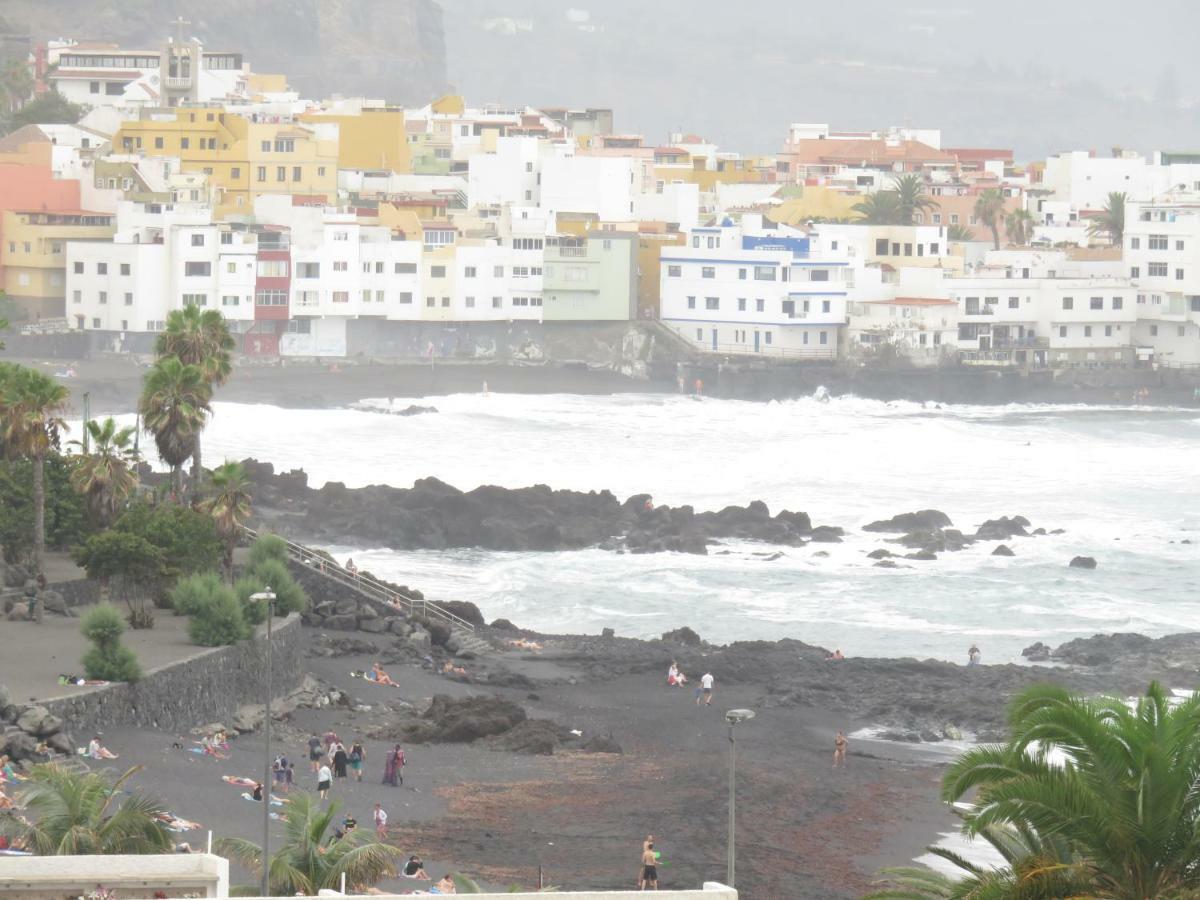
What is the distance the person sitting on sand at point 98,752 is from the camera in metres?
29.8

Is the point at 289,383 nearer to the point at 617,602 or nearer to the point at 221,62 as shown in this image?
the point at 617,602

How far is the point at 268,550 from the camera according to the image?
Result: 41625 millimetres

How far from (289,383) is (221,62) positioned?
4271 cm

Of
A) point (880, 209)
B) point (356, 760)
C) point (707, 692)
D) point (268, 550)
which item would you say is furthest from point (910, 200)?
point (356, 760)

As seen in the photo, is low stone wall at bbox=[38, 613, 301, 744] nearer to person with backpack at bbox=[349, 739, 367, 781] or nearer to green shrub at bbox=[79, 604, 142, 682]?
green shrub at bbox=[79, 604, 142, 682]

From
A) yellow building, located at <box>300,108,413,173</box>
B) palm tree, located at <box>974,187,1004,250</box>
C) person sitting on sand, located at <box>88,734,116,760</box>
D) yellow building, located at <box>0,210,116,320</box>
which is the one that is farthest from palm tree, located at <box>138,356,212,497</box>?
palm tree, located at <box>974,187,1004,250</box>

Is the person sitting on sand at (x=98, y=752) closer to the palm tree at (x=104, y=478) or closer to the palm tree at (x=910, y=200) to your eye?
the palm tree at (x=104, y=478)

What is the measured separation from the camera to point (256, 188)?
9188cm

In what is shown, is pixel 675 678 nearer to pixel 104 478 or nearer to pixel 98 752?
pixel 104 478

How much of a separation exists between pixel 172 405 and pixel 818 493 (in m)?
26.5

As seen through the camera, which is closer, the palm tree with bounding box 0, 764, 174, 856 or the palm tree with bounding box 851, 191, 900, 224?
the palm tree with bounding box 0, 764, 174, 856

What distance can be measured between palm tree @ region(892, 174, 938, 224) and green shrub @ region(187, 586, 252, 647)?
69.4m

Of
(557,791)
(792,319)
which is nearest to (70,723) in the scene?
(557,791)

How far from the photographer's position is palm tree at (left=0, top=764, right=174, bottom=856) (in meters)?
20.0
